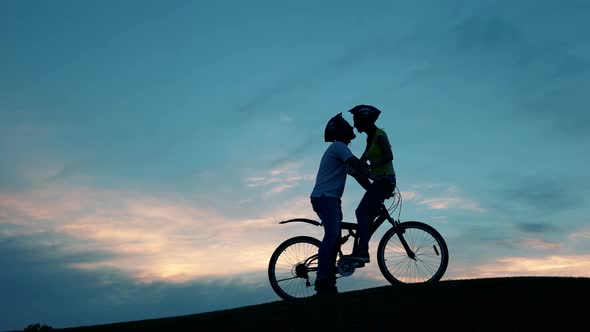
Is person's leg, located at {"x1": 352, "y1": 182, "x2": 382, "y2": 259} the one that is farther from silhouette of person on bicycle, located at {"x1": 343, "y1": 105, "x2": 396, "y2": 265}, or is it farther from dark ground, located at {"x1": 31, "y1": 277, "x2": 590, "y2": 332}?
dark ground, located at {"x1": 31, "y1": 277, "x2": 590, "y2": 332}

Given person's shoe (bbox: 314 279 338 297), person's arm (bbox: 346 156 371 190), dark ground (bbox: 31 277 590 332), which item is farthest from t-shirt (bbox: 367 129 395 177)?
person's shoe (bbox: 314 279 338 297)

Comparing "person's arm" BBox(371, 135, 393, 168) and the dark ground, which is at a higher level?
"person's arm" BBox(371, 135, 393, 168)

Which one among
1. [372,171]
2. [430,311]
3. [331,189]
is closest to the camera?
[430,311]

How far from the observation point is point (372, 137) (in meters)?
12.3

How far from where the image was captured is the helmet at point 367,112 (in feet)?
40.2

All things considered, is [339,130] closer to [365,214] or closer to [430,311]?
[365,214]

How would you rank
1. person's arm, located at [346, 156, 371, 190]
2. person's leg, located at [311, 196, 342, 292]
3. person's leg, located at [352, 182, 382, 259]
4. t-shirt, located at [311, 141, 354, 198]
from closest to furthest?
person's arm, located at [346, 156, 371, 190]
t-shirt, located at [311, 141, 354, 198]
person's leg, located at [311, 196, 342, 292]
person's leg, located at [352, 182, 382, 259]

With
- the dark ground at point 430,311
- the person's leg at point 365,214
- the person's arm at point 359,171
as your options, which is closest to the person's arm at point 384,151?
the person's arm at point 359,171

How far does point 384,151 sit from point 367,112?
0.79 m

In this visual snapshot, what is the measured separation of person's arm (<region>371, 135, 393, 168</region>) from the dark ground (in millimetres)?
2279

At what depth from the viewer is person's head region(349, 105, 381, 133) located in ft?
40.2

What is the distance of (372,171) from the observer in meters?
12.3

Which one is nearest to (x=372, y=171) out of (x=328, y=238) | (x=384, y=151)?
(x=384, y=151)

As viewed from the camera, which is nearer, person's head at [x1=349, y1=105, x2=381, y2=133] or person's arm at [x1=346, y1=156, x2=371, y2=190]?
person's arm at [x1=346, y1=156, x2=371, y2=190]
